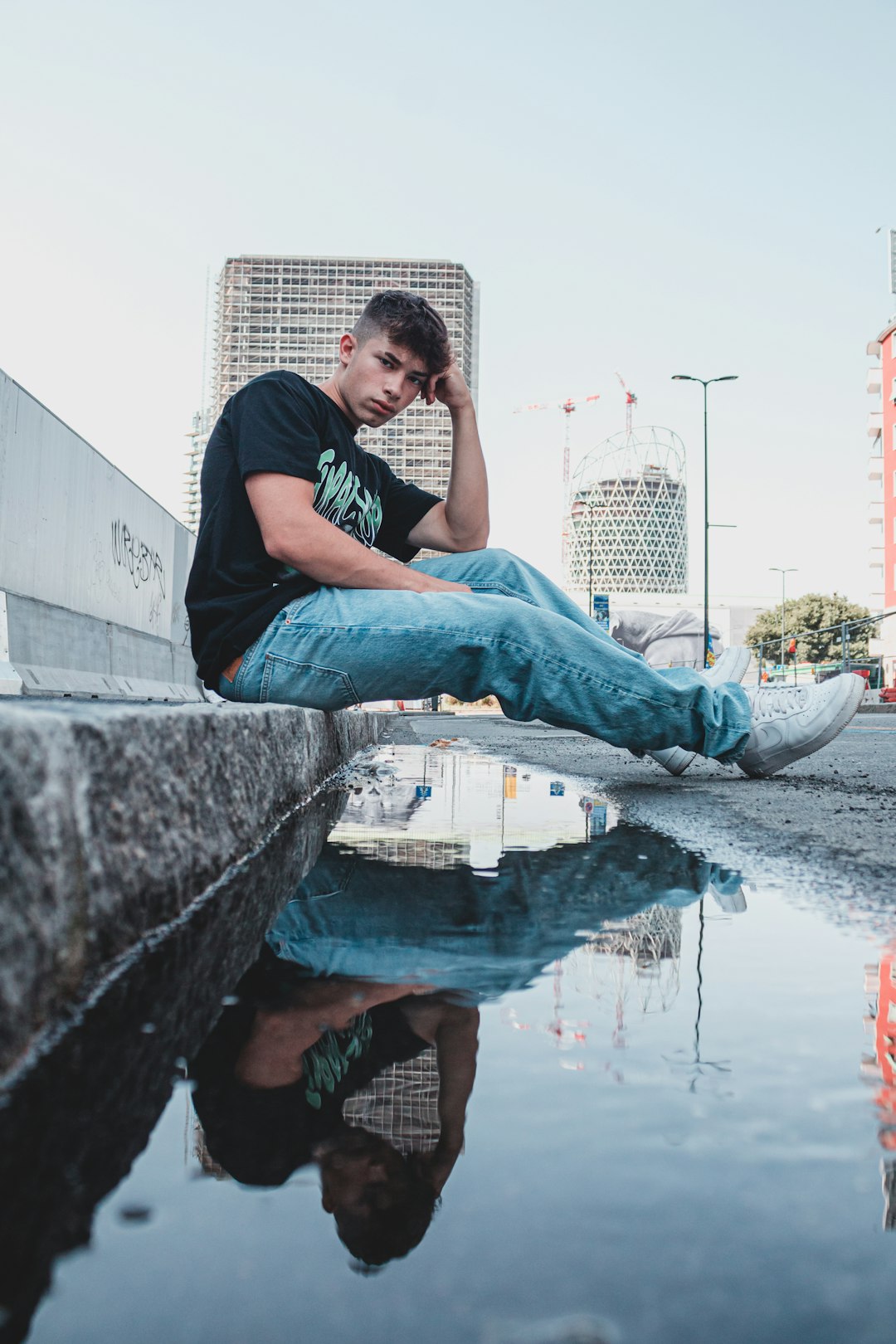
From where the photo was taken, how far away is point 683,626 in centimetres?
3362

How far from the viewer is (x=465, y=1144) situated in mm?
667

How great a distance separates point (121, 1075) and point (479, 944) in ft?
1.76

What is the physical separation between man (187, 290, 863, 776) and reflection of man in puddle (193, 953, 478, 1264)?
1.59 m

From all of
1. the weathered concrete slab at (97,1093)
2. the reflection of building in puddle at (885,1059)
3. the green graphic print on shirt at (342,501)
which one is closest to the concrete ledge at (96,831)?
the weathered concrete slab at (97,1093)

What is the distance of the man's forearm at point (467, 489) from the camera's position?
3480 mm

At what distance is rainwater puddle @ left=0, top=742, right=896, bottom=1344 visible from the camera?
484mm

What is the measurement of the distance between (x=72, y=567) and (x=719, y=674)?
23.0ft

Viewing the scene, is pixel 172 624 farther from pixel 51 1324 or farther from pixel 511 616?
pixel 51 1324

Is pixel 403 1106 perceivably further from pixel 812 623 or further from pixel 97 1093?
pixel 812 623

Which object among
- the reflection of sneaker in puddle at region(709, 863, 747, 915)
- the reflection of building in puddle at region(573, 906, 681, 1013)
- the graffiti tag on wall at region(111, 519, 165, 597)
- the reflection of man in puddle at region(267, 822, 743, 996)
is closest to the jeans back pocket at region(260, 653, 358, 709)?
the reflection of man in puddle at region(267, 822, 743, 996)

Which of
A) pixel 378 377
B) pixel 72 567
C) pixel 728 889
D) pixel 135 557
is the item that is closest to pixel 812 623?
pixel 135 557

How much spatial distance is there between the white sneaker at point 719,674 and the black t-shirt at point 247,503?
158cm

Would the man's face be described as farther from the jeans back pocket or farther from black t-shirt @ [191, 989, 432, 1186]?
black t-shirt @ [191, 989, 432, 1186]

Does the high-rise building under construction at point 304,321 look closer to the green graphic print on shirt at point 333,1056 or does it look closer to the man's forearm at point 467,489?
the man's forearm at point 467,489
